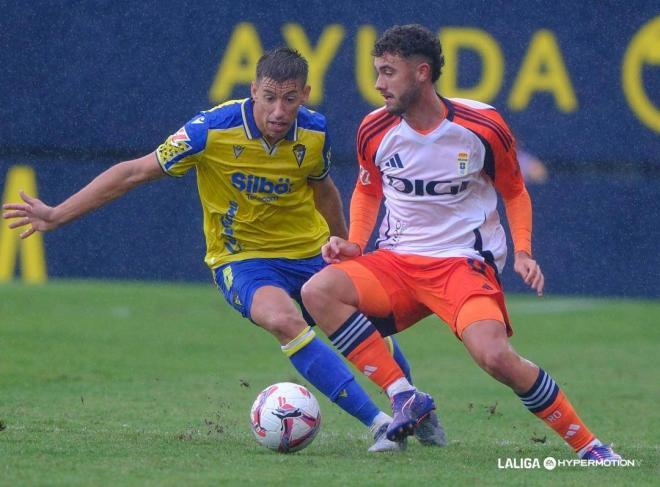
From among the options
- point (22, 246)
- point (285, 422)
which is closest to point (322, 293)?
point (285, 422)

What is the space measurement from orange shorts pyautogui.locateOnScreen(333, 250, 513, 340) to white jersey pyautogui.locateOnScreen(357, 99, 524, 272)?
9 centimetres

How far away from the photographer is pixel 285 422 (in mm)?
6062

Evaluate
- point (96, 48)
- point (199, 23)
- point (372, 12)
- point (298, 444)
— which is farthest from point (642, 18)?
point (298, 444)

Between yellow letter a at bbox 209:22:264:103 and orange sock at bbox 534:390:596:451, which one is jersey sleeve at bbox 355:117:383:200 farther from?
yellow letter a at bbox 209:22:264:103

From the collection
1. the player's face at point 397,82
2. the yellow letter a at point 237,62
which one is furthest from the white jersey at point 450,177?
the yellow letter a at point 237,62

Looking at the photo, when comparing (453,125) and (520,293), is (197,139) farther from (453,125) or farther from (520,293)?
(520,293)

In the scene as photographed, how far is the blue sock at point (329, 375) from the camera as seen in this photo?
6.36 m

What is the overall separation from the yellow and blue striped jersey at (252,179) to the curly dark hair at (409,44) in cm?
81

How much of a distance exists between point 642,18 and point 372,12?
3386 millimetres

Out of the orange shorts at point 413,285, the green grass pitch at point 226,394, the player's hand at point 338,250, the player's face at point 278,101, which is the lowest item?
the green grass pitch at point 226,394

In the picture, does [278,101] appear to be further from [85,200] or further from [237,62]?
[237,62]

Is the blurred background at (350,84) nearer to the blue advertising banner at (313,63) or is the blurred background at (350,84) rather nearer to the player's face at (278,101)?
the blue advertising banner at (313,63)

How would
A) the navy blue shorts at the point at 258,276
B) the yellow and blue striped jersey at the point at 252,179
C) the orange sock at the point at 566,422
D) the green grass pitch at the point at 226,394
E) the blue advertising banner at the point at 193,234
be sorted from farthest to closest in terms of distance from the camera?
the blue advertising banner at the point at 193,234 → the yellow and blue striped jersey at the point at 252,179 → the navy blue shorts at the point at 258,276 → the orange sock at the point at 566,422 → the green grass pitch at the point at 226,394

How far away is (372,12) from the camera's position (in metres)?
15.9
